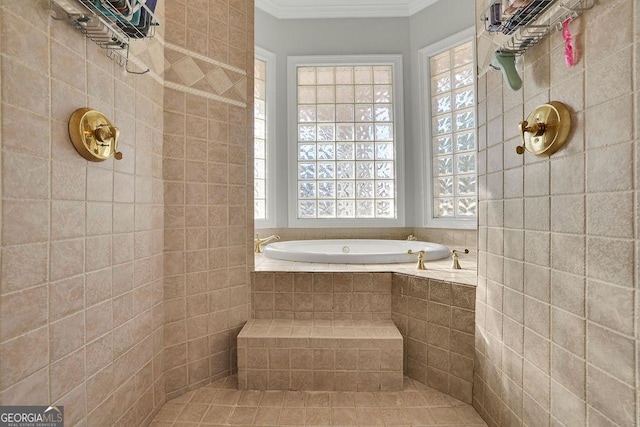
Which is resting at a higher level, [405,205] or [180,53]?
[180,53]

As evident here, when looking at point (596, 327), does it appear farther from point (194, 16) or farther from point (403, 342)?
point (194, 16)

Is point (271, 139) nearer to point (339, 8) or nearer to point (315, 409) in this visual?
point (339, 8)

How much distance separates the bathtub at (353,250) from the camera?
1.99m

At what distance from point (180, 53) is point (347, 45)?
2072 mm

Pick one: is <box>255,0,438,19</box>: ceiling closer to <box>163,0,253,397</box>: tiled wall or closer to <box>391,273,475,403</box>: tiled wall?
<box>163,0,253,397</box>: tiled wall

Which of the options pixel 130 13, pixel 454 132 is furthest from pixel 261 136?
pixel 130 13

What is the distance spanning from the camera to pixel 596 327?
0.82 metres

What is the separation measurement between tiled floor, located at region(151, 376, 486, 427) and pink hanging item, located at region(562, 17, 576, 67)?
1434mm

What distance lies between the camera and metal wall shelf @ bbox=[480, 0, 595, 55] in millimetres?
867

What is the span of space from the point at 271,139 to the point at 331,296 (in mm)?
1900

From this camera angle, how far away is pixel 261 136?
307cm

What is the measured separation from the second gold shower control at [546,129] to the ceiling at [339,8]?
268 centimetres

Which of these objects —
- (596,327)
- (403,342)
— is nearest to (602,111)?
(596,327)

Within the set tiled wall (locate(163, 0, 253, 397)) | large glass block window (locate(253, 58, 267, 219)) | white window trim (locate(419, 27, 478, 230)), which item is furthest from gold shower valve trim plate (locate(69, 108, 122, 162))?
white window trim (locate(419, 27, 478, 230))
